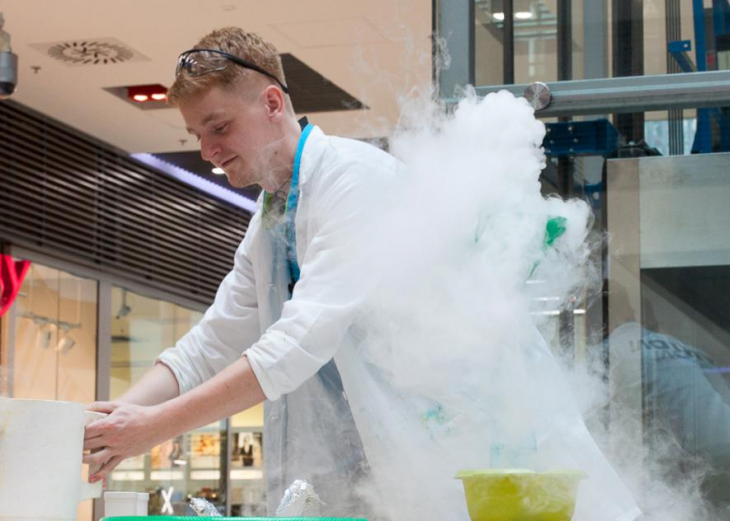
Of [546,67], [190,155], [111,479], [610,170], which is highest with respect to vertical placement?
[190,155]

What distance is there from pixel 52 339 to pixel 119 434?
6.87 meters

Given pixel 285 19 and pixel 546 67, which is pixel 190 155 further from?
pixel 546 67

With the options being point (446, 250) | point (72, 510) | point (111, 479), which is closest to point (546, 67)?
point (446, 250)

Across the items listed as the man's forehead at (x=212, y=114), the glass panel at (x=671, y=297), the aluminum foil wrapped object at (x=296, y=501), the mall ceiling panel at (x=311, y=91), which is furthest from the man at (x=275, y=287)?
the mall ceiling panel at (x=311, y=91)

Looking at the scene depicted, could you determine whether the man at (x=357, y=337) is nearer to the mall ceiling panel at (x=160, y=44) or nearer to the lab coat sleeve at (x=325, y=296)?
the lab coat sleeve at (x=325, y=296)

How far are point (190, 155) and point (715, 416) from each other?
7473 mm

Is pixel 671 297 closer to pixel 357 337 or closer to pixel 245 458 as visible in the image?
pixel 357 337

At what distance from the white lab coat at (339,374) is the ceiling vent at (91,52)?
4525 millimetres

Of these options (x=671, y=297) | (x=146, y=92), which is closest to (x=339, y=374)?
(x=671, y=297)

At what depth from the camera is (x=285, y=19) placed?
592 centimetres

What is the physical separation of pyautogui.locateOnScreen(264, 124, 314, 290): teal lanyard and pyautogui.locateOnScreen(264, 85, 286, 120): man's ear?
54mm

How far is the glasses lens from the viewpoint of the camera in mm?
1831

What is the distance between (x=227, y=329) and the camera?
2.10 meters

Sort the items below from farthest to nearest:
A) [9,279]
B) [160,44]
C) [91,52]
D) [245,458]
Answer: [245,458] < [9,279] < [91,52] < [160,44]
